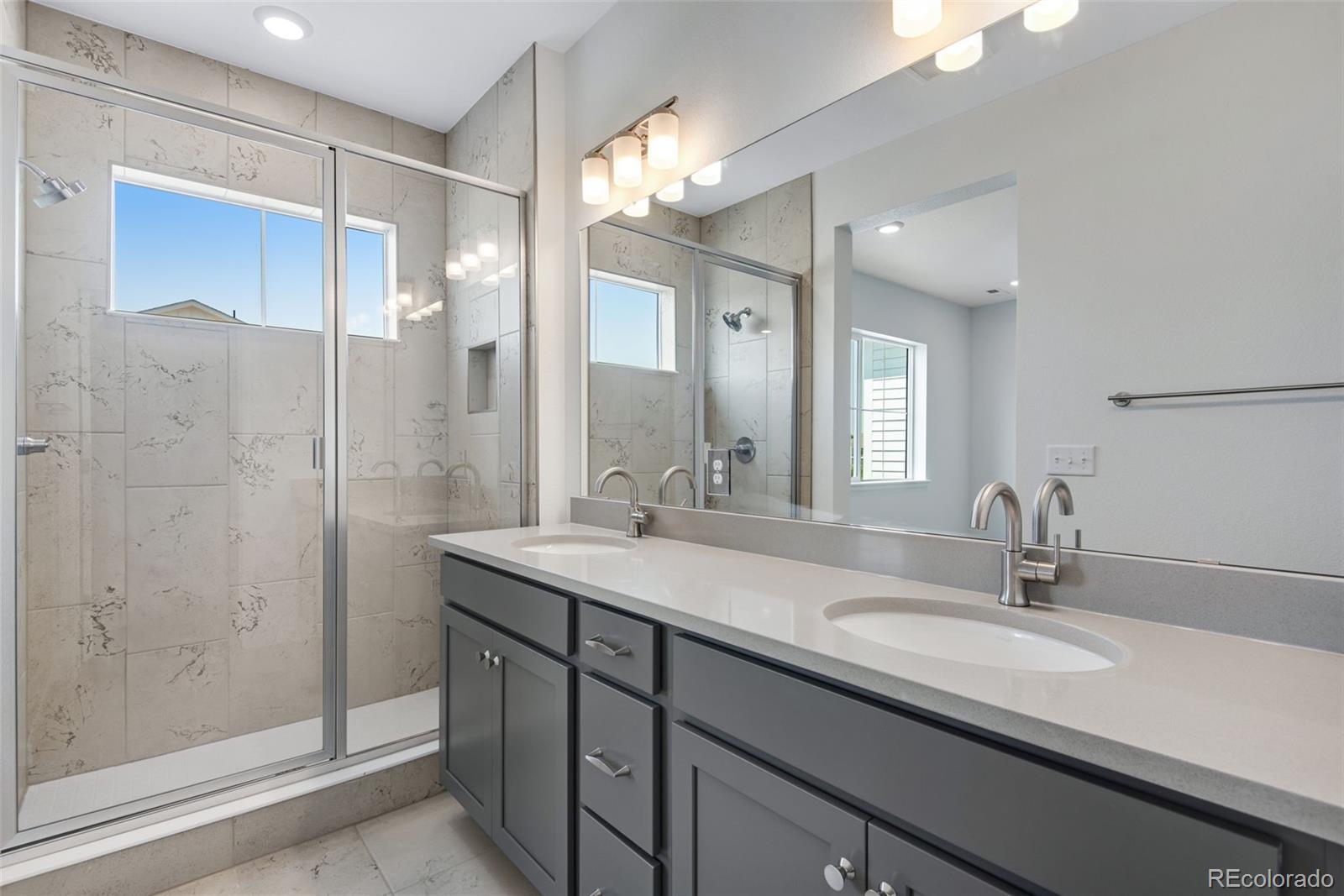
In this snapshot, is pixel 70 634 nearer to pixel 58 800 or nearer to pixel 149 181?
pixel 58 800

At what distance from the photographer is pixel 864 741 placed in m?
0.80

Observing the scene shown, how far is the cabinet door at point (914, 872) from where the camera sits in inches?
27.2

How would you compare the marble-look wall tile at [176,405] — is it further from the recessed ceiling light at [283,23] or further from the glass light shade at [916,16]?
the glass light shade at [916,16]

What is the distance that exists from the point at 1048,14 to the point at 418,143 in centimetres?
269

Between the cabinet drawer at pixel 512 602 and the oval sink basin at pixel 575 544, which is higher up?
the oval sink basin at pixel 575 544

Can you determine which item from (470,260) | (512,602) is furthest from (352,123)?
(512,602)

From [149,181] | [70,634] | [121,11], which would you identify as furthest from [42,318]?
[121,11]

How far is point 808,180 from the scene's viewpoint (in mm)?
1581

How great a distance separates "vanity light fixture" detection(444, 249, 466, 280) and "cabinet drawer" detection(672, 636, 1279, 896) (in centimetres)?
196

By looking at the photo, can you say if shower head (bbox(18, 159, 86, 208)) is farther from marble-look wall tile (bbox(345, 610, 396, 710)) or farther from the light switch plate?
the light switch plate

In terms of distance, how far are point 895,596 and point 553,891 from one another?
1.01 meters

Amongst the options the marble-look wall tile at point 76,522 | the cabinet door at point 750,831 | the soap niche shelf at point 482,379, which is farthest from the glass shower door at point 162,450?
the cabinet door at point 750,831

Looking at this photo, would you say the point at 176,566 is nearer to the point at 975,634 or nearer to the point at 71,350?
the point at 71,350

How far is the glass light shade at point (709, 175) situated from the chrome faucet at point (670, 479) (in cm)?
86
